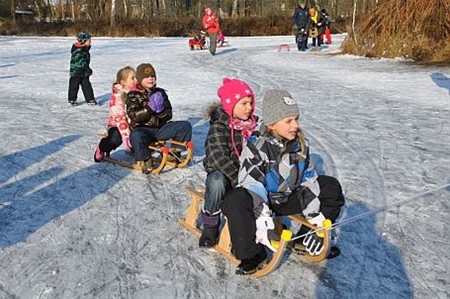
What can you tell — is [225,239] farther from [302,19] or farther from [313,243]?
[302,19]

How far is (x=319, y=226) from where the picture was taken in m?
2.83

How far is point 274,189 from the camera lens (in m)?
2.82

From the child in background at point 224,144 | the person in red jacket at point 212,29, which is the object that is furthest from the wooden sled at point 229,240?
the person in red jacket at point 212,29

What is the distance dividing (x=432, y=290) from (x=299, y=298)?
724 millimetres

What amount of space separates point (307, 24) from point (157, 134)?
12.7 meters

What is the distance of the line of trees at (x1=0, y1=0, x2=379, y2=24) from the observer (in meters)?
38.7

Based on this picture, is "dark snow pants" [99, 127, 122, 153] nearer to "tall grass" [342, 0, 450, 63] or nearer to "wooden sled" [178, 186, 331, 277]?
"wooden sled" [178, 186, 331, 277]

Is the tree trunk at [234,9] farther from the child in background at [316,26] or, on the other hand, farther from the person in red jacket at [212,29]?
the person in red jacket at [212,29]

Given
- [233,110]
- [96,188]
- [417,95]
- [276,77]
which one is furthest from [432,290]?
[276,77]

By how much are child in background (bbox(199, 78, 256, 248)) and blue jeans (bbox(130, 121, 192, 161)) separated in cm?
156

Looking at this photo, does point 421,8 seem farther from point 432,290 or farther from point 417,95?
point 432,290

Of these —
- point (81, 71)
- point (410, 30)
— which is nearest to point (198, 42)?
point (410, 30)

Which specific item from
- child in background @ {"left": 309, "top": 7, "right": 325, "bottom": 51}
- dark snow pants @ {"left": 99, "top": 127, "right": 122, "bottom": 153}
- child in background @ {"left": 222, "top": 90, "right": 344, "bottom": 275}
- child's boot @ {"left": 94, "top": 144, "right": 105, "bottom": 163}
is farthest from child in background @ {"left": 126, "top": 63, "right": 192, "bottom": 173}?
child in background @ {"left": 309, "top": 7, "right": 325, "bottom": 51}

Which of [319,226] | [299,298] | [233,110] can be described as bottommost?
[299,298]
